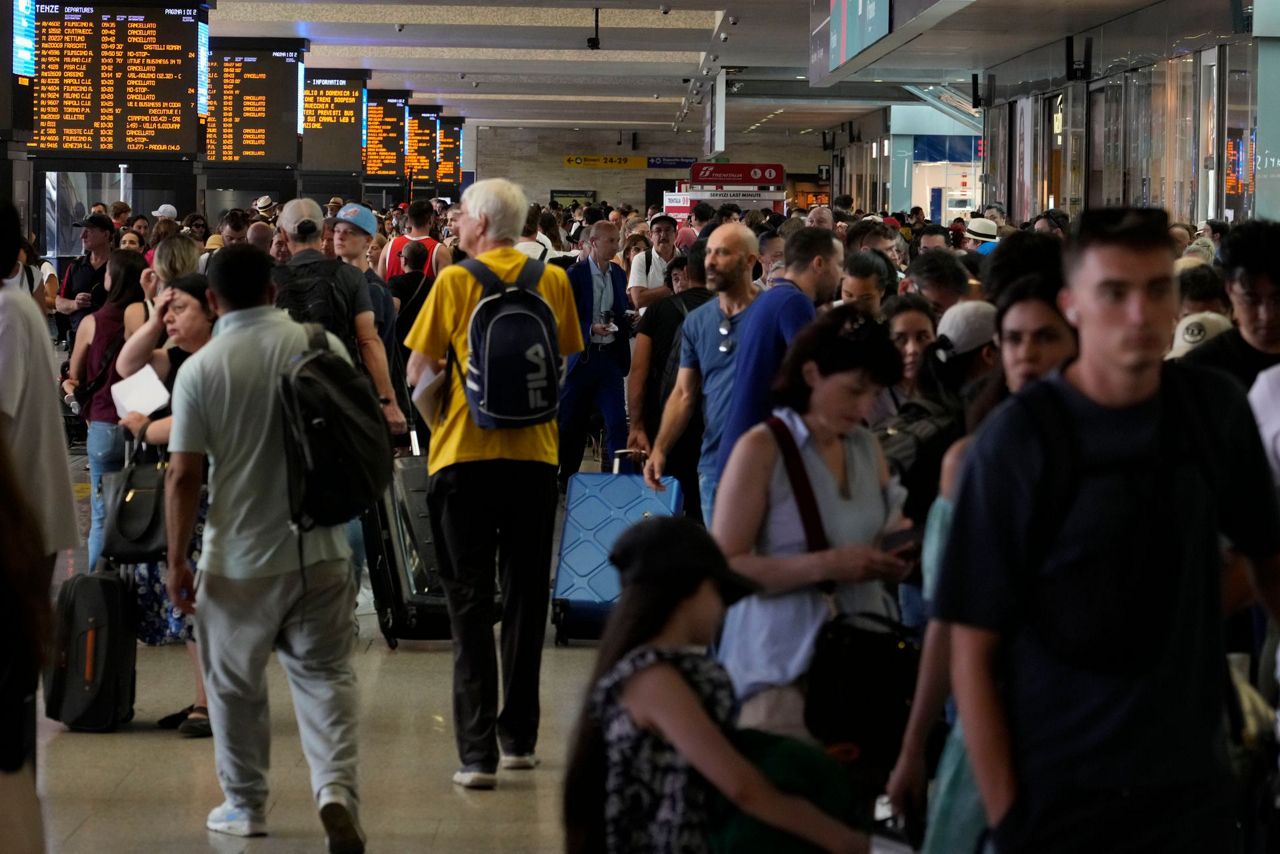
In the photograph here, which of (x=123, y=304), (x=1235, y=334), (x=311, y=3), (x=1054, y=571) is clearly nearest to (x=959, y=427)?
(x=1235, y=334)

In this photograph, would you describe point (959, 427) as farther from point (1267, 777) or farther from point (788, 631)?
point (1267, 777)

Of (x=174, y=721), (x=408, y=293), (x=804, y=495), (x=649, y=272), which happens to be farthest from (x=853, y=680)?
(x=649, y=272)

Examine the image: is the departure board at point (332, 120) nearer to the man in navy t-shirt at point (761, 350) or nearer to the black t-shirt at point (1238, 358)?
the man in navy t-shirt at point (761, 350)

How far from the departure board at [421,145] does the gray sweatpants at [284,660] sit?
34178mm

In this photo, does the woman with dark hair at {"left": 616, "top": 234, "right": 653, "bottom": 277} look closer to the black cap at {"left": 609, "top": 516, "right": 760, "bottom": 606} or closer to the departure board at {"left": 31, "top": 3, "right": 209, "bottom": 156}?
the departure board at {"left": 31, "top": 3, "right": 209, "bottom": 156}

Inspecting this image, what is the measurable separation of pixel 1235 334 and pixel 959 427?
0.68m

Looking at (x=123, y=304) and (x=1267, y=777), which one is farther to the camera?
(x=123, y=304)

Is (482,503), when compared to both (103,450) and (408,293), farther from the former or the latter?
(408,293)

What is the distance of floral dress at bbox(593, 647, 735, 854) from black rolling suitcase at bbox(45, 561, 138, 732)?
3300mm

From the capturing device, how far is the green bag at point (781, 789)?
2.77 m

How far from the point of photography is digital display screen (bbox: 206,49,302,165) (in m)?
24.7

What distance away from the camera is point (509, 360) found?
518cm

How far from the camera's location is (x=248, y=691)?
4719 mm

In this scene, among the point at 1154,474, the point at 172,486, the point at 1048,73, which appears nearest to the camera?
the point at 1154,474
